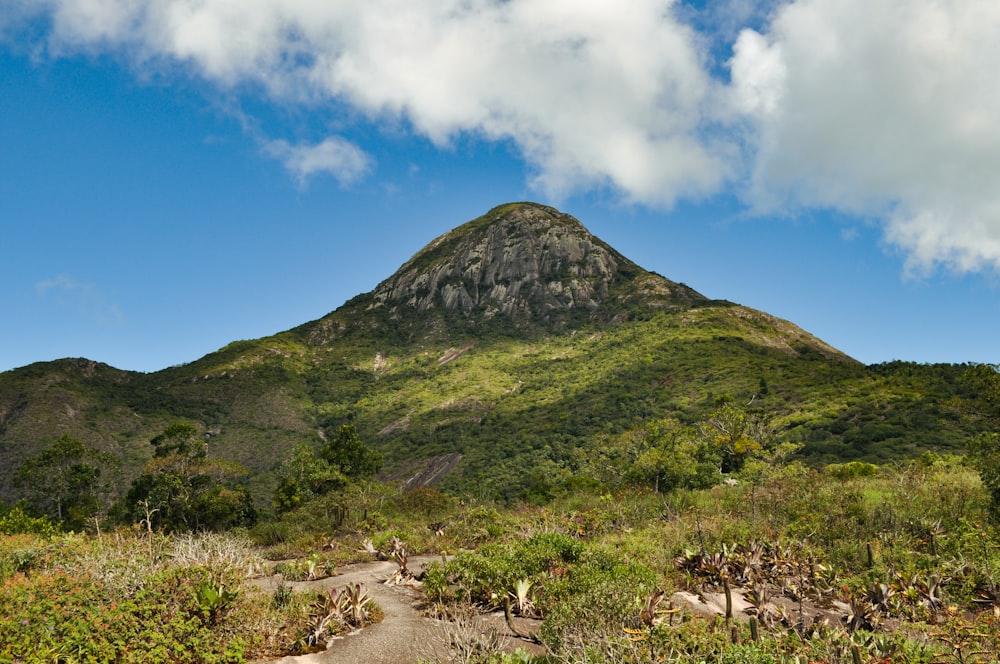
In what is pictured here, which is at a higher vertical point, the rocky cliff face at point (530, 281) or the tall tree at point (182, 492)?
the rocky cliff face at point (530, 281)

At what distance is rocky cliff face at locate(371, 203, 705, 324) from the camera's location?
166125 millimetres

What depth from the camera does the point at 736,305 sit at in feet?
490

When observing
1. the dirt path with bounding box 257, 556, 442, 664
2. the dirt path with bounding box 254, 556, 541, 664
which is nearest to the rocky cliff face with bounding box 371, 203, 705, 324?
the dirt path with bounding box 257, 556, 442, 664

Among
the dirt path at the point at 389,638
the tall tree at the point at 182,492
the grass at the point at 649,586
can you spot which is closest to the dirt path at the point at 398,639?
the dirt path at the point at 389,638

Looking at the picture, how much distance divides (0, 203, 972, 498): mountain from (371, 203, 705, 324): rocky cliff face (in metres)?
0.71

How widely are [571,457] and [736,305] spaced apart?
95.9 meters

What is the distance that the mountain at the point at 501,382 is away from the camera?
72.0 m

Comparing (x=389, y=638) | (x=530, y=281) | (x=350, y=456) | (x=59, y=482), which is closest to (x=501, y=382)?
(x=530, y=281)

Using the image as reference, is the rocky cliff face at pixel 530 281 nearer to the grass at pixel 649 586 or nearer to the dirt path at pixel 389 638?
the grass at pixel 649 586

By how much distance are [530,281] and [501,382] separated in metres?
63.4

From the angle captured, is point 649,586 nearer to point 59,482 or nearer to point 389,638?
point 389,638

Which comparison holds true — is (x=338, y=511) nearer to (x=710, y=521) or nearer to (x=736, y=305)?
(x=710, y=521)

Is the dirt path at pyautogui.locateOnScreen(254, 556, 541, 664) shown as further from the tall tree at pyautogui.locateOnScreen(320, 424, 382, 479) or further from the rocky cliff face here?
the rocky cliff face

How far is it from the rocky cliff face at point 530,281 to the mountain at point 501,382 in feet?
2.35
